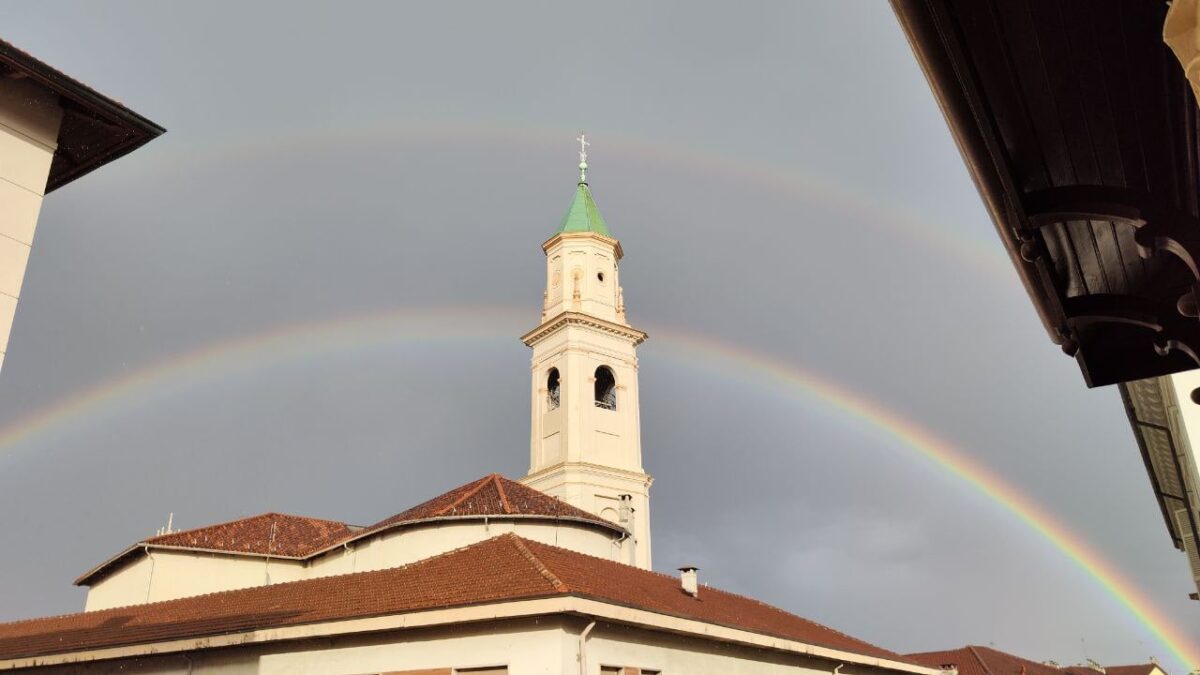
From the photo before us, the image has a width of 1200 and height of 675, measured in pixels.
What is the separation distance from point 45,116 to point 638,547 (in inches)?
1294

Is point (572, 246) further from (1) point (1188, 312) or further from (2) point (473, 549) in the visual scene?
(1) point (1188, 312)

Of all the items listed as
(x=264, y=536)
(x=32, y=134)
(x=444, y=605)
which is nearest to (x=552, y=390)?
(x=264, y=536)

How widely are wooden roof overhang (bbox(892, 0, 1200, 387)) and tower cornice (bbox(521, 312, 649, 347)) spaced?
39405 millimetres

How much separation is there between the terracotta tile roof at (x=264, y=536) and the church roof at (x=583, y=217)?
20.4 meters

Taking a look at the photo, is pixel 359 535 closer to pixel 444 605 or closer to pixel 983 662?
pixel 444 605

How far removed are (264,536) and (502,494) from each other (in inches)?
412

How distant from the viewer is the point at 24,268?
1154cm

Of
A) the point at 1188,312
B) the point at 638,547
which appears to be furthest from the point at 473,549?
the point at 638,547

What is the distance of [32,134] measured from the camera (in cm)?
1194

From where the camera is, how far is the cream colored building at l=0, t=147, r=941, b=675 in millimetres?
16109

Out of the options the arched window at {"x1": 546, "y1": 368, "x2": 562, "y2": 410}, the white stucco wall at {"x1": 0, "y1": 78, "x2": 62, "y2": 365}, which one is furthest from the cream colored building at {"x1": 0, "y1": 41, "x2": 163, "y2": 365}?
the arched window at {"x1": 546, "y1": 368, "x2": 562, "y2": 410}

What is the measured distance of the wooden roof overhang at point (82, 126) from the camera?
1148 centimetres

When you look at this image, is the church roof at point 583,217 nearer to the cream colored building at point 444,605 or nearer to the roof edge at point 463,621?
the cream colored building at point 444,605

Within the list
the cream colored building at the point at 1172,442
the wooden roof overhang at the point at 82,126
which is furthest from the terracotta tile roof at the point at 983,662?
the wooden roof overhang at the point at 82,126
